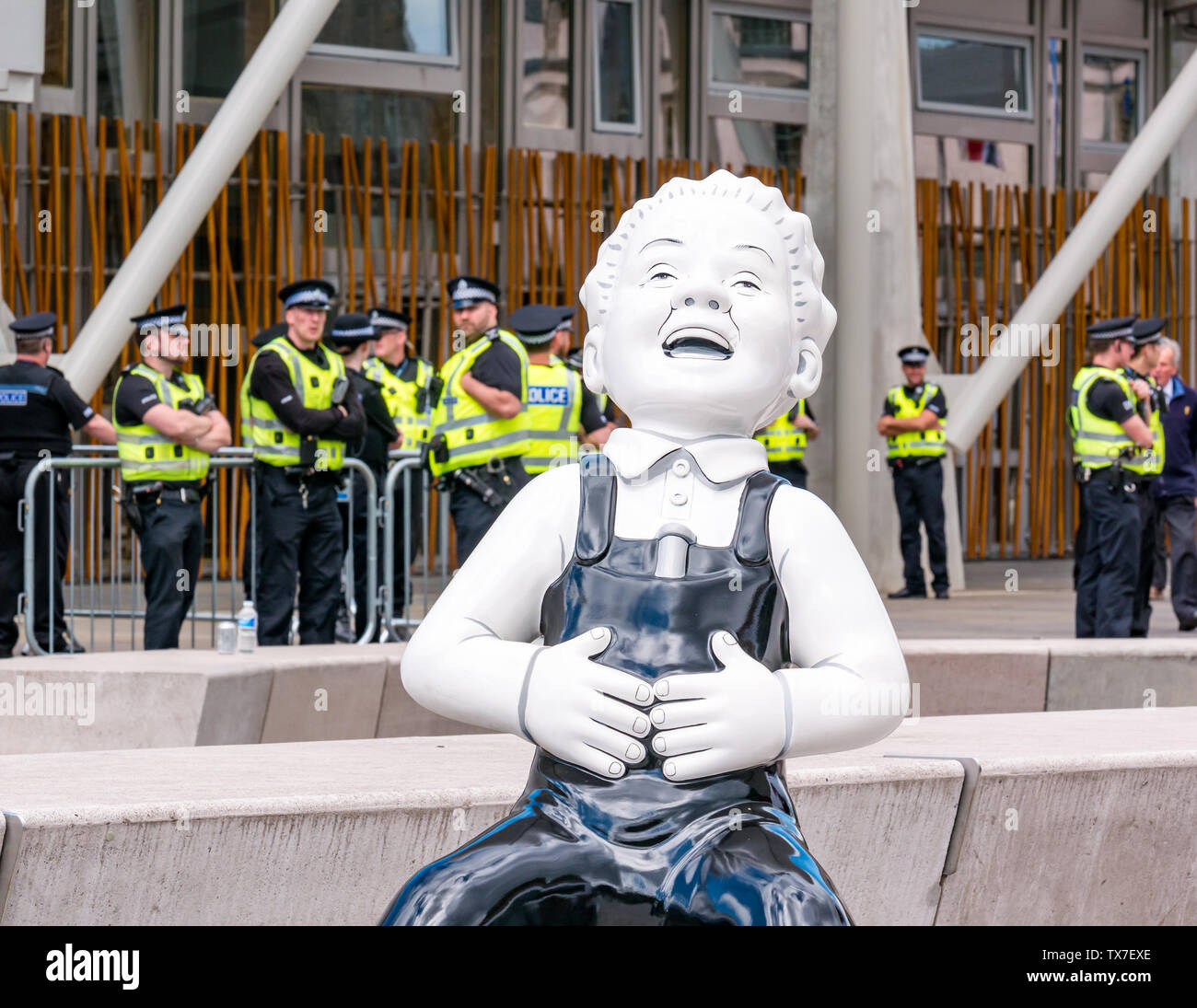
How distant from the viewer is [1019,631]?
36.3 ft

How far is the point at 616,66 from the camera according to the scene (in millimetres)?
17219

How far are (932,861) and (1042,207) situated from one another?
15.7 meters

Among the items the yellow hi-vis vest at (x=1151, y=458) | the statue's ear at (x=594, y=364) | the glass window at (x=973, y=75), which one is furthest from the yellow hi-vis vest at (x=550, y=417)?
the glass window at (x=973, y=75)

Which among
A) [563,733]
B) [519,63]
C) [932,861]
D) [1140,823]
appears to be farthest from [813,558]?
[519,63]

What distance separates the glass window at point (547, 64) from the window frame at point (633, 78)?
0.71ft

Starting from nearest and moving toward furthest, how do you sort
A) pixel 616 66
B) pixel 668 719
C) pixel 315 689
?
pixel 668 719
pixel 315 689
pixel 616 66

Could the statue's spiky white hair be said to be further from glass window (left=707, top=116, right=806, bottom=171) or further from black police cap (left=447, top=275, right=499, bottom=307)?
glass window (left=707, top=116, right=806, bottom=171)

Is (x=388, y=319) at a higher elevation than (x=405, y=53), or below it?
below

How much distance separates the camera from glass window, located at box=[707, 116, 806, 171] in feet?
57.8

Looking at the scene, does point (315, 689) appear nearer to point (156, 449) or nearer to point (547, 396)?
point (156, 449)

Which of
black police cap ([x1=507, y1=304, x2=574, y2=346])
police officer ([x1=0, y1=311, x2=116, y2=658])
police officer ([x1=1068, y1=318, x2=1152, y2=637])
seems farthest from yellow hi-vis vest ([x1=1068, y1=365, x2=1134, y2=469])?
police officer ([x1=0, y1=311, x2=116, y2=658])

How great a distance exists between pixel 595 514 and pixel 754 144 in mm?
15683

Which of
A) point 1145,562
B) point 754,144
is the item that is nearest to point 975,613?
point 1145,562
